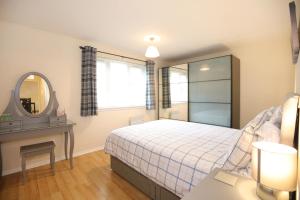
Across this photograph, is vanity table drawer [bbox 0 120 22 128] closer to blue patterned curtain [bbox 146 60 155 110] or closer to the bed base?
the bed base

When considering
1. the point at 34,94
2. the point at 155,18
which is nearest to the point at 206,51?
the point at 155,18

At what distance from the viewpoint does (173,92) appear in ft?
14.0

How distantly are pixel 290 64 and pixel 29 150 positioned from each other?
15.1ft

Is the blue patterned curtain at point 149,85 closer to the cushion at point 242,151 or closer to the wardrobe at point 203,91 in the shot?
the wardrobe at point 203,91

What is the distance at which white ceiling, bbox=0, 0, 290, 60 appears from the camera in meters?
1.80

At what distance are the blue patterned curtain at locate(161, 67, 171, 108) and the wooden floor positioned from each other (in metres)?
2.39

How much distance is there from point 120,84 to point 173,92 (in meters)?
1.52

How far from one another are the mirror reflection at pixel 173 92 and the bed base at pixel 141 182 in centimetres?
233

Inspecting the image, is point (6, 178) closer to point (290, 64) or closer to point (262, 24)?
point (262, 24)

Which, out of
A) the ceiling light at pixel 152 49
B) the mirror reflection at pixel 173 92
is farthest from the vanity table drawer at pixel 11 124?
the mirror reflection at pixel 173 92

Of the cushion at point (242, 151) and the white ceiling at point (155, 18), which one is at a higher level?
the white ceiling at point (155, 18)

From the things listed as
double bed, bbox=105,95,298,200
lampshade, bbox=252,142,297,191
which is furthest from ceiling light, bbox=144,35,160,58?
lampshade, bbox=252,142,297,191

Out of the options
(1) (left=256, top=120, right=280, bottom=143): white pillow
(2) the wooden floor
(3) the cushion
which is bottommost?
(2) the wooden floor

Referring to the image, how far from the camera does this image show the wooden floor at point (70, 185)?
181 cm
